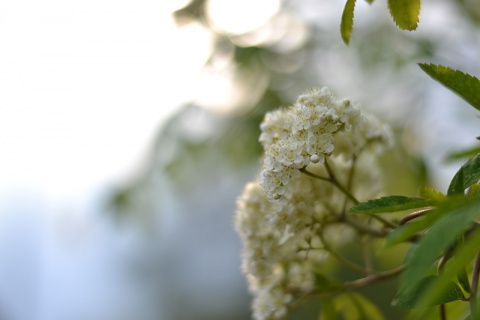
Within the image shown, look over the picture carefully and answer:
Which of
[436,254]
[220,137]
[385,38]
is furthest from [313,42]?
[436,254]

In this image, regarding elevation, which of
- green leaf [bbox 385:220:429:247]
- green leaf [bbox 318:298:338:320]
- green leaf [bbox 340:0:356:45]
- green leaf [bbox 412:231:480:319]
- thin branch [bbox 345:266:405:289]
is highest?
green leaf [bbox 340:0:356:45]

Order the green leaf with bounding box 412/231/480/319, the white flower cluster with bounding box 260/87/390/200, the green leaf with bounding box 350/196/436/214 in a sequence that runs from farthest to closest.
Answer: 1. the white flower cluster with bounding box 260/87/390/200
2. the green leaf with bounding box 350/196/436/214
3. the green leaf with bounding box 412/231/480/319

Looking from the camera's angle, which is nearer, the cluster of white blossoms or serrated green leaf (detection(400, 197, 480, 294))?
serrated green leaf (detection(400, 197, 480, 294))

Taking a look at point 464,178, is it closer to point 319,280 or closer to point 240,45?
point 319,280

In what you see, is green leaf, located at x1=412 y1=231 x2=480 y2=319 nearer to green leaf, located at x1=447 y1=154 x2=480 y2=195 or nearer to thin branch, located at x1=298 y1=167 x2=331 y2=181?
green leaf, located at x1=447 y1=154 x2=480 y2=195

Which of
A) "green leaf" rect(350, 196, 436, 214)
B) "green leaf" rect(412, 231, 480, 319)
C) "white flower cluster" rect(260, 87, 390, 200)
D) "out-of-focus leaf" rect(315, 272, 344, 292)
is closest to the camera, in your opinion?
"green leaf" rect(412, 231, 480, 319)

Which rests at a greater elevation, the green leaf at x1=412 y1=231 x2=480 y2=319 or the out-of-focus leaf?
the out-of-focus leaf

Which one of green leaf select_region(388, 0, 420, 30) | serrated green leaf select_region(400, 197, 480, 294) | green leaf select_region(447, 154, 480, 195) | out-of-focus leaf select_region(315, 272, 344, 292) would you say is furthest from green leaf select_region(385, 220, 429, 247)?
out-of-focus leaf select_region(315, 272, 344, 292)
